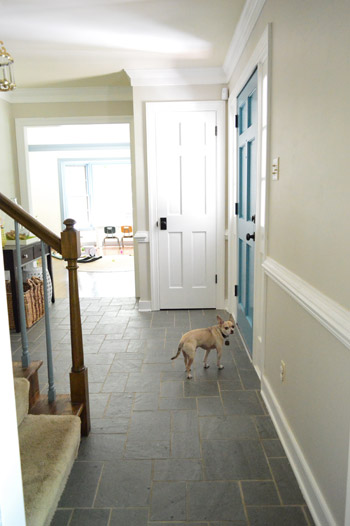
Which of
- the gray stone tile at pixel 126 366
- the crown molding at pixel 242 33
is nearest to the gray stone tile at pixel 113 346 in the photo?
the gray stone tile at pixel 126 366

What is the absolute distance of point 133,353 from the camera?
3.42m

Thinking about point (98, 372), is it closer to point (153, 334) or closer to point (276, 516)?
point (153, 334)

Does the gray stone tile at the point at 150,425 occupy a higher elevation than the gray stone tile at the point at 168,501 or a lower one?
higher

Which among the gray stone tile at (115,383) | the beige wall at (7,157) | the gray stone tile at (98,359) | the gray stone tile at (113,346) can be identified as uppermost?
the beige wall at (7,157)

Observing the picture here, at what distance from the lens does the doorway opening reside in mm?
9250

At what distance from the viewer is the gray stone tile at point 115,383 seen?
2775 millimetres

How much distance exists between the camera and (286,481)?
186cm

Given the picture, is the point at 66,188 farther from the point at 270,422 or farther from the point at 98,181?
the point at 270,422

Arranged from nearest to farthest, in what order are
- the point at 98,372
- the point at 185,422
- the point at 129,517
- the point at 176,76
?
the point at 129,517, the point at 185,422, the point at 98,372, the point at 176,76

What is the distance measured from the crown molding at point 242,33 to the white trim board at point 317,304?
5.61 ft

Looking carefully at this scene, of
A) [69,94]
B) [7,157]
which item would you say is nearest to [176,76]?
[69,94]

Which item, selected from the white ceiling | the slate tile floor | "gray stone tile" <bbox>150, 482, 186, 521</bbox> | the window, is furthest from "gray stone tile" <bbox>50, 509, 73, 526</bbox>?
the window

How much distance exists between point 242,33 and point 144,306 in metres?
2.89

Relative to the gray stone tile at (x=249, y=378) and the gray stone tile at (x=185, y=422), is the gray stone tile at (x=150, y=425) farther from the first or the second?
the gray stone tile at (x=249, y=378)
